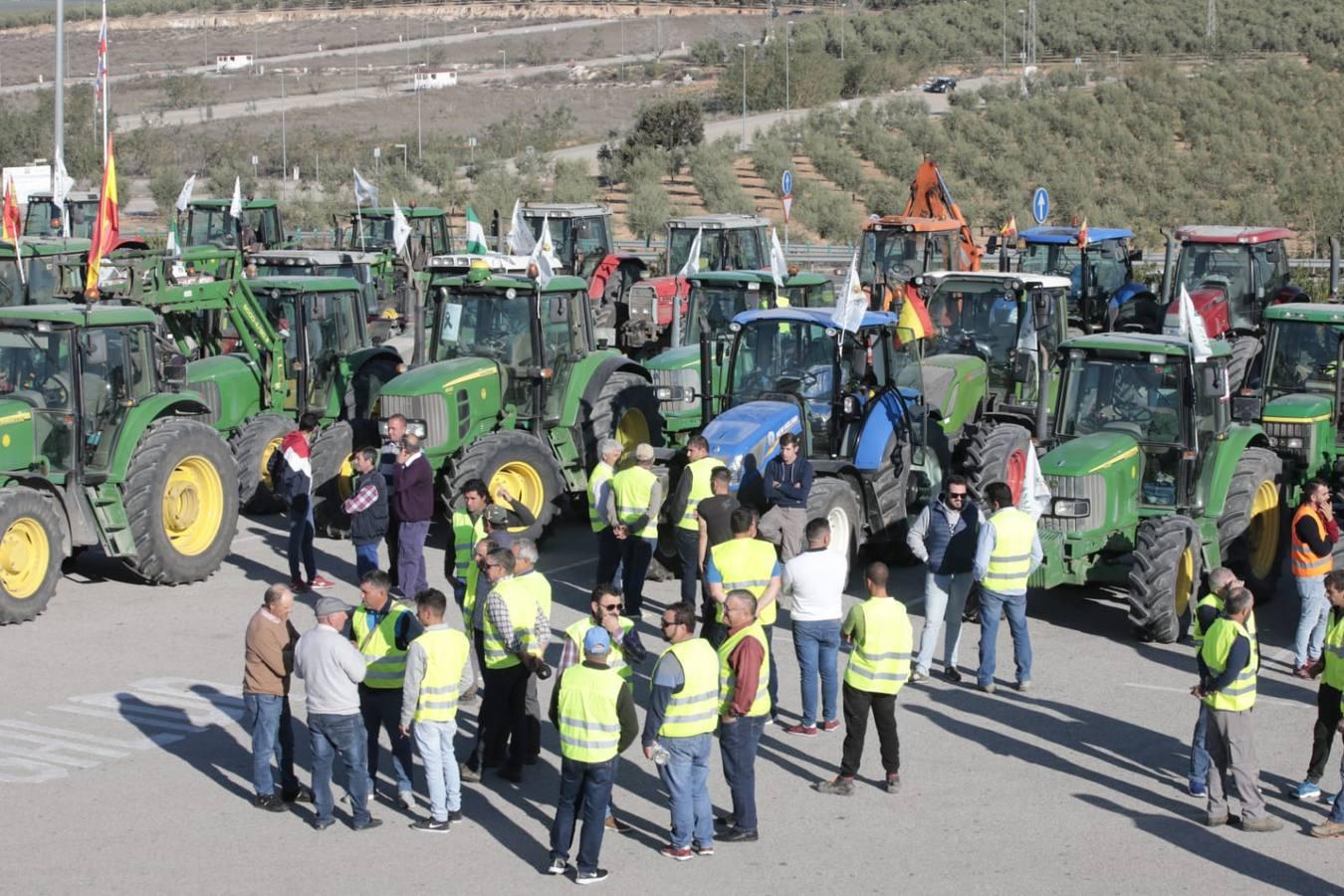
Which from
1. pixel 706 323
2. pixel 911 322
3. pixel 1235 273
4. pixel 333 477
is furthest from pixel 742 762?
pixel 1235 273

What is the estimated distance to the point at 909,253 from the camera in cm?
2514

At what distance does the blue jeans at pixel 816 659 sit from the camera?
1157cm

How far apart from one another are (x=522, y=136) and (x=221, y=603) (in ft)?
163

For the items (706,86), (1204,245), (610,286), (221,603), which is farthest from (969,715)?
(706,86)

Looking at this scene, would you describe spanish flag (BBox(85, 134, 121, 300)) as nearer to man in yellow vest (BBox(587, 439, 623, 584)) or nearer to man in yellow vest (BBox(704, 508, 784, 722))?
man in yellow vest (BBox(587, 439, 623, 584))

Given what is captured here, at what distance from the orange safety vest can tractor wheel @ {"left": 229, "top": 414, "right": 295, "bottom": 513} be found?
9.46 metres

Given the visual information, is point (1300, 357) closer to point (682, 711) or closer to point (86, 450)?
point (682, 711)

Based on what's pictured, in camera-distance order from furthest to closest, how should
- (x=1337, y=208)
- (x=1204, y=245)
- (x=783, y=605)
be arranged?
(x=1337, y=208), (x=1204, y=245), (x=783, y=605)

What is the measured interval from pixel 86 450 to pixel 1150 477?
863 cm

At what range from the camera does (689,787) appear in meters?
9.53

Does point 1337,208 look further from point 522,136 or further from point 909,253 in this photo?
point 522,136

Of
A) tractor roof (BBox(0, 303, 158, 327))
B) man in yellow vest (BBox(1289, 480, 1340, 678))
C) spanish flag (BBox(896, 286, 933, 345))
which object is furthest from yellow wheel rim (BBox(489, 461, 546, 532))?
man in yellow vest (BBox(1289, 480, 1340, 678))

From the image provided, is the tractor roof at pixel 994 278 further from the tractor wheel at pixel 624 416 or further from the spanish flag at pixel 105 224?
the spanish flag at pixel 105 224

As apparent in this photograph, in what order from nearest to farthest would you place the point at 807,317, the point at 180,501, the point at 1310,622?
the point at 1310,622 < the point at 807,317 < the point at 180,501
